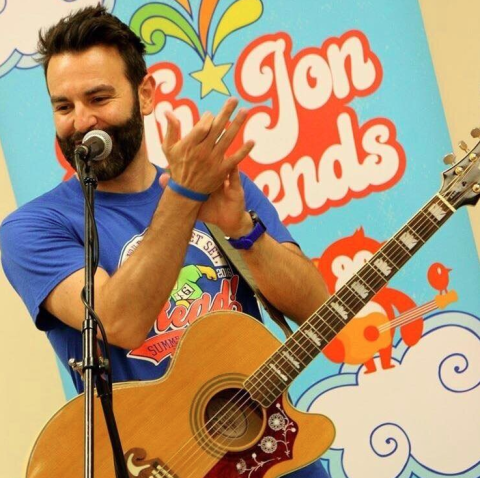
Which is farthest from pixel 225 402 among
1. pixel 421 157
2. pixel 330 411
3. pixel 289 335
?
pixel 421 157

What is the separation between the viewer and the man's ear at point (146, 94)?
7.54 ft

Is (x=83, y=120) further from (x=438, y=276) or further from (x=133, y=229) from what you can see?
(x=438, y=276)

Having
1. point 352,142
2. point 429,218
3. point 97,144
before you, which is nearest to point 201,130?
point 97,144

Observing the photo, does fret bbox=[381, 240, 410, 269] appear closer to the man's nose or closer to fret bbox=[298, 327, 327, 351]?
fret bbox=[298, 327, 327, 351]

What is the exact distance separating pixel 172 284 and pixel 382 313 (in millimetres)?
1086

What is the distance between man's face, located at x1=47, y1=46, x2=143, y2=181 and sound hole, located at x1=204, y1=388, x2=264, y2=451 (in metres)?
0.53

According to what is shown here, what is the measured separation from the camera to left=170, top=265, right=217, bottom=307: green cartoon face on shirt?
6.59 feet

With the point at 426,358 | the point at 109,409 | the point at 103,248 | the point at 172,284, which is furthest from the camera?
the point at 426,358

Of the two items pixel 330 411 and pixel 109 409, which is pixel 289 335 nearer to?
pixel 109 409

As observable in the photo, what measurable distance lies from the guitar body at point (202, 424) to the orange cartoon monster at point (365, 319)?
0.87m

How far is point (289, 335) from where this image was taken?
1.99 metres

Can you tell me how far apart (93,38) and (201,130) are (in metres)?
0.56

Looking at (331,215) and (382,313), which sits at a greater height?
(331,215)

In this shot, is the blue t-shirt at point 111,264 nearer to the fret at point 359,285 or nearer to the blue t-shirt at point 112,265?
the blue t-shirt at point 112,265
